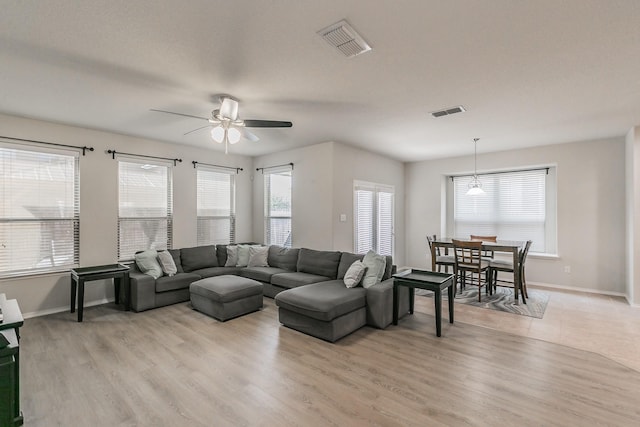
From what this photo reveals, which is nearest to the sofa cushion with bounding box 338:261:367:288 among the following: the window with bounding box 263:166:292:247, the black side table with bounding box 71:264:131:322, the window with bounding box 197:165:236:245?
the window with bounding box 263:166:292:247

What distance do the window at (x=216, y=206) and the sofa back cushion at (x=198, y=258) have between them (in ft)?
1.57

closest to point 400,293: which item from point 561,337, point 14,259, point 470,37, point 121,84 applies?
point 561,337

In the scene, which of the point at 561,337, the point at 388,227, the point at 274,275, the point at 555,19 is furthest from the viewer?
the point at 388,227

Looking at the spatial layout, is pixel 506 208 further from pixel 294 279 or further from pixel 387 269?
pixel 294 279

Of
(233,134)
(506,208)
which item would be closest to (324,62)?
(233,134)

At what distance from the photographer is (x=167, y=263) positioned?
4.79 meters

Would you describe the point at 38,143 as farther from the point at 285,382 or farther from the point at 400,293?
the point at 400,293

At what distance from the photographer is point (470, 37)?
224 centimetres

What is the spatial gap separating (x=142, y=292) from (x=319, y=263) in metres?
2.60

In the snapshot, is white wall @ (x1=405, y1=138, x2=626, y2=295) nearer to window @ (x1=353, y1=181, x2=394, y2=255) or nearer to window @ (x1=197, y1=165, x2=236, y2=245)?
window @ (x1=353, y1=181, x2=394, y2=255)

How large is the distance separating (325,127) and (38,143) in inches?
158

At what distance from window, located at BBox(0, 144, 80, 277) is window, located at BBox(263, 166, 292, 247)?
3.22m

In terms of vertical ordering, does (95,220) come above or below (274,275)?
above

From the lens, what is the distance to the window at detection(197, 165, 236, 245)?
238 inches
